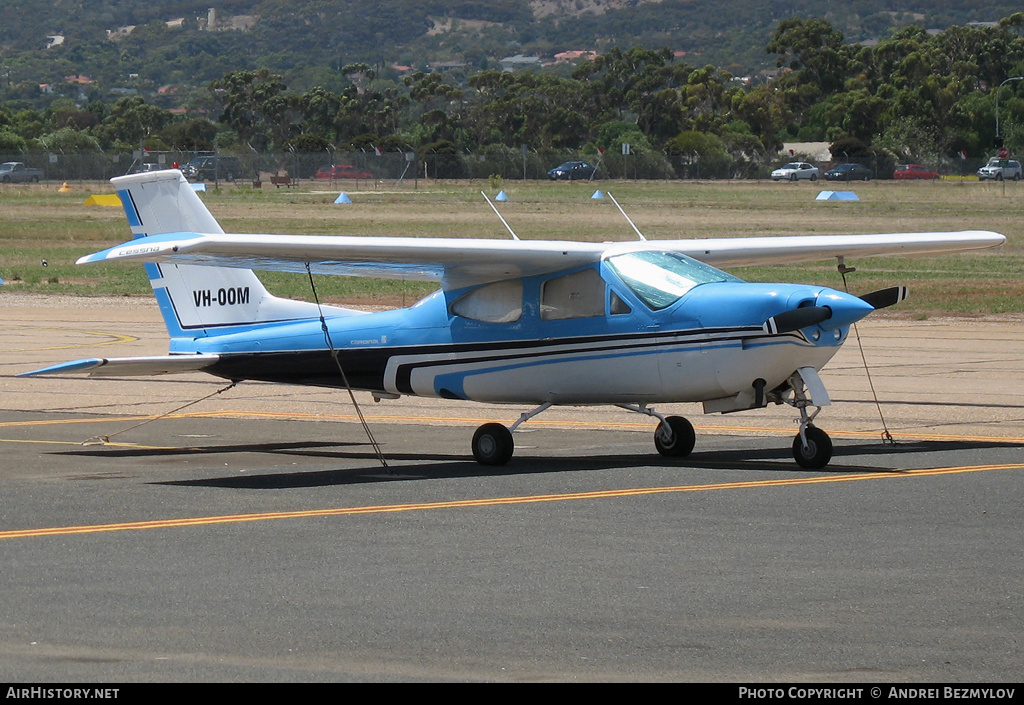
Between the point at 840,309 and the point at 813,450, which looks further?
the point at 813,450

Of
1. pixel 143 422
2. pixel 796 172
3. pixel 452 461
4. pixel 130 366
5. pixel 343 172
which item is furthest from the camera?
pixel 796 172

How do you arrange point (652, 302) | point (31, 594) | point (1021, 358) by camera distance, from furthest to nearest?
point (1021, 358), point (652, 302), point (31, 594)

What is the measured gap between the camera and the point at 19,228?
5456cm

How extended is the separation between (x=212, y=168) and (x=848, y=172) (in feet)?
145

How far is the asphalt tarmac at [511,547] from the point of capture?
6.75m

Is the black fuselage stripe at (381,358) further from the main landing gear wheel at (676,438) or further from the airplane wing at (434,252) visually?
the main landing gear wheel at (676,438)

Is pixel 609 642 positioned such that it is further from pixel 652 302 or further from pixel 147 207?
pixel 147 207

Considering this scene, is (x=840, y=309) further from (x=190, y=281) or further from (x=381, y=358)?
(x=190, y=281)

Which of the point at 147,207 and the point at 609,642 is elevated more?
the point at 147,207

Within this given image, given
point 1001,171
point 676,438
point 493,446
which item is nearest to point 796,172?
point 1001,171

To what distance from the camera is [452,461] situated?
13.8 metres

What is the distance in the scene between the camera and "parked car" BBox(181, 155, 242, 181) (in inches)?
3871

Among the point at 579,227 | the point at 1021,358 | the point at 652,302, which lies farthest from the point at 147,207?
the point at 579,227

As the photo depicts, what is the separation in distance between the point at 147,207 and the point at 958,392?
9.69m
